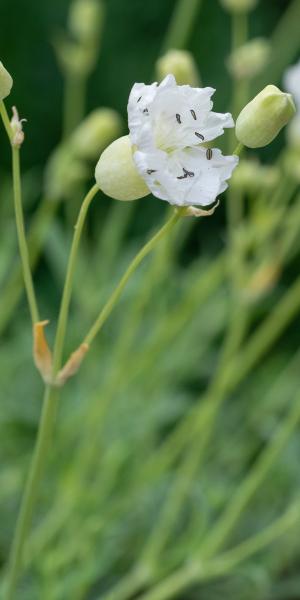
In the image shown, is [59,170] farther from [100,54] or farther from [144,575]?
[100,54]

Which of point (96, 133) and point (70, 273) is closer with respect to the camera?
point (70, 273)

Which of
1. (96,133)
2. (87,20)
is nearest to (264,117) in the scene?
(96,133)

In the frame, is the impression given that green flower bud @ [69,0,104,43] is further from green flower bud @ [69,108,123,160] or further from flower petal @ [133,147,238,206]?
flower petal @ [133,147,238,206]

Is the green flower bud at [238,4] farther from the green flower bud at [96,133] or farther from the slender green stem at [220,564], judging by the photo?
the slender green stem at [220,564]

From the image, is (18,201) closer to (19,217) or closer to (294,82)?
(19,217)

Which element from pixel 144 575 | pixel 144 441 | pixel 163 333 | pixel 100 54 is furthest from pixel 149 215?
pixel 144 575

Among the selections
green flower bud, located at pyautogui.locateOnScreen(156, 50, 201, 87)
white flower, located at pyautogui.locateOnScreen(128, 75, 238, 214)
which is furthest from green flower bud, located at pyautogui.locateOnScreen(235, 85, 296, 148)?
green flower bud, located at pyautogui.locateOnScreen(156, 50, 201, 87)

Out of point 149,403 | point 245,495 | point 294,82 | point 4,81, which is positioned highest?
point 4,81
